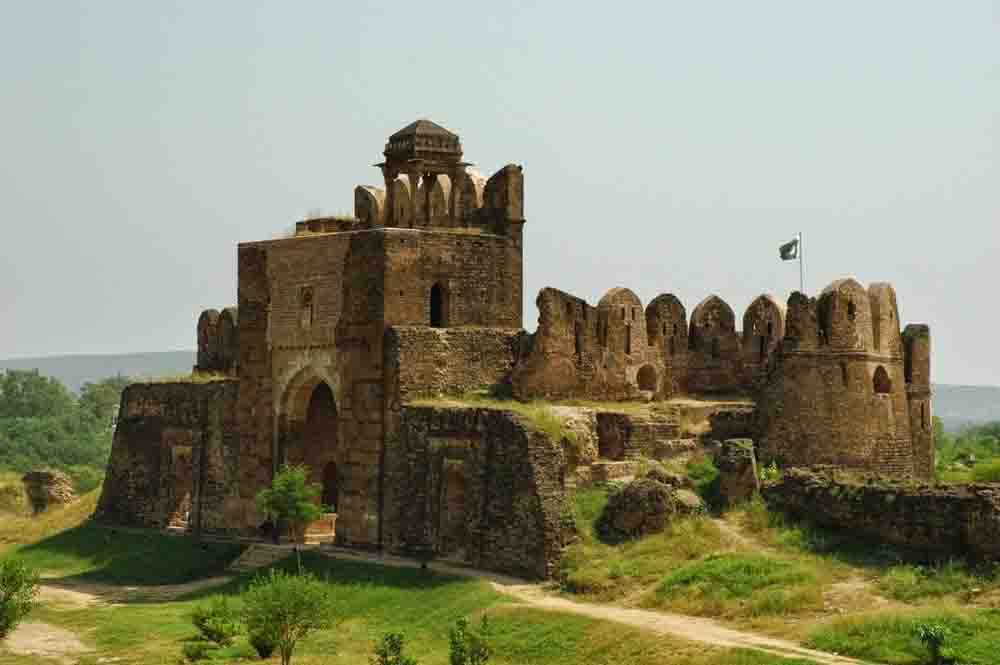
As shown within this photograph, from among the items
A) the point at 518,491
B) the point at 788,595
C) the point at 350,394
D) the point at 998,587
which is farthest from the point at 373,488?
the point at 998,587

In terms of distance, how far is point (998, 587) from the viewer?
21.1 m

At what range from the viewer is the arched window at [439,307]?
30203 mm

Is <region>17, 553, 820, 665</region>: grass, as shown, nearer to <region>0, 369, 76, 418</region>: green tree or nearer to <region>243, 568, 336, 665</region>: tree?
<region>243, 568, 336, 665</region>: tree

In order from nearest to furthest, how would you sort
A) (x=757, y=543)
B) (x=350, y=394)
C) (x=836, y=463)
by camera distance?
(x=757, y=543), (x=836, y=463), (x=350, y=394)

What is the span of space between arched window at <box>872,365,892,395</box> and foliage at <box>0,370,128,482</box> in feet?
92.5

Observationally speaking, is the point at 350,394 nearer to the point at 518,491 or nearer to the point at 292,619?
the point at 518,491

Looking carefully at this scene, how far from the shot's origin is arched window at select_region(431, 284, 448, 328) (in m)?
30.2

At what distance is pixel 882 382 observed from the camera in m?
29.1

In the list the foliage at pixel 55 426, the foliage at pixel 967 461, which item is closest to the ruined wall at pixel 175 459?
the foliage at pixel 967 461

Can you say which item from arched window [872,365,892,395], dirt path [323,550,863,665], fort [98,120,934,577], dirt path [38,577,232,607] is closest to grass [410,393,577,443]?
fort [98,120,934,577]

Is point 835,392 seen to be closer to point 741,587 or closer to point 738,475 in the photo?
point 738,475

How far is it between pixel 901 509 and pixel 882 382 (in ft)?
20.1

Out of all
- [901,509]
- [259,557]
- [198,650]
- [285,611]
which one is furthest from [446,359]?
[901,509]

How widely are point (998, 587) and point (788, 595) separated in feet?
8.60
